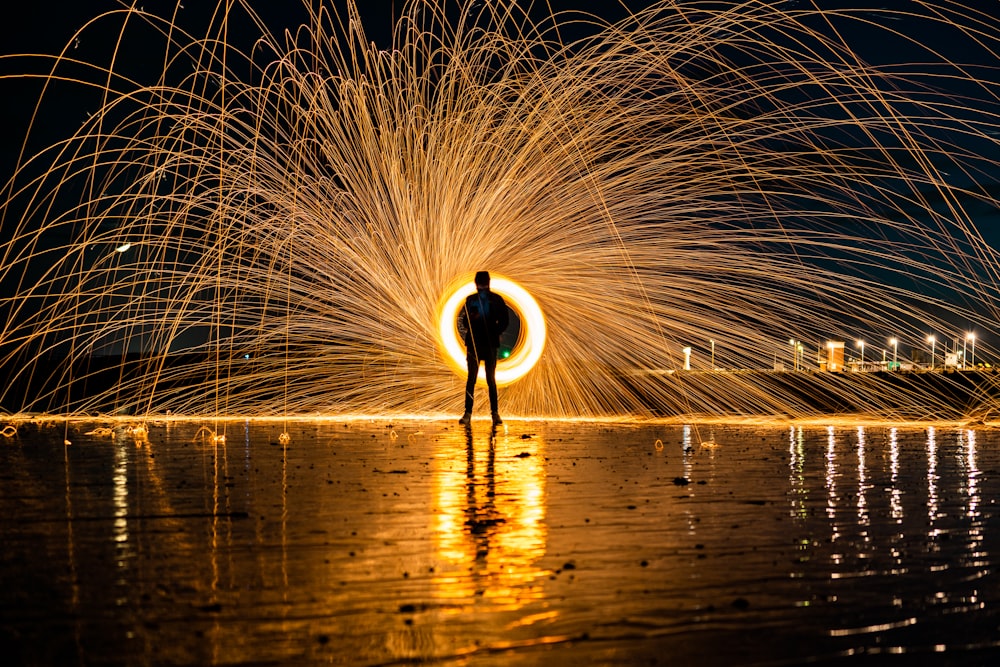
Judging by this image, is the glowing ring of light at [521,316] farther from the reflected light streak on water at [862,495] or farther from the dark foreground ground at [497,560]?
the dark foreground ground at [497,560]

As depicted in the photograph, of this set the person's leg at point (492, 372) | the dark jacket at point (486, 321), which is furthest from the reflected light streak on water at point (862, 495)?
the dark jacket at point (486, 321)

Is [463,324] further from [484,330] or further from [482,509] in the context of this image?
[482,509]

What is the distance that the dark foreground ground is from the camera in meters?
4.26

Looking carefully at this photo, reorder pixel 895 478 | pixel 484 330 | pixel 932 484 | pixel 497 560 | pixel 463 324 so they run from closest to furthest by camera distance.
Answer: pixel 497 560, pixel 932 484, pixel 895 478, pixel 484 330, pixel 463 324

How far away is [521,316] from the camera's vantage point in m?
17.9

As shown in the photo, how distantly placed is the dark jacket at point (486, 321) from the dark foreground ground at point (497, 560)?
193 inches

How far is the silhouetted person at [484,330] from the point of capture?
1622 centimetres

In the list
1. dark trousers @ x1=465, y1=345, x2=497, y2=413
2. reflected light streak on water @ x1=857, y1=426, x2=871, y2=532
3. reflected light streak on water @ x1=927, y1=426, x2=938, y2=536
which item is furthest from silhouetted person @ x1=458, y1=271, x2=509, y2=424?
reflected light streak on water @ x1=927, y1=426, x2=938, y2=536

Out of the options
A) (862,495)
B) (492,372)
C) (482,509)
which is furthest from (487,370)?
(482,509)

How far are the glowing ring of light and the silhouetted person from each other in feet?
2.67

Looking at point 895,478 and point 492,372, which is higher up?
point 492,372

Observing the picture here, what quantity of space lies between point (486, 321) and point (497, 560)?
10440 mm

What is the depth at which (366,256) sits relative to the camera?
17469 millimetres

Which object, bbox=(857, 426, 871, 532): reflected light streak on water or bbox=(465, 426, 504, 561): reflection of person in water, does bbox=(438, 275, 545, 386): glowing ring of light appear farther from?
bbox=(465, 426, 504, 561): reflection of person in water
